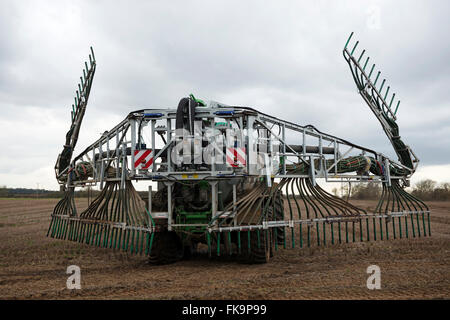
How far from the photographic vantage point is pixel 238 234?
7402mm

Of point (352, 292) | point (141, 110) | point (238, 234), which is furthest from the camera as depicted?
point (141, 110)

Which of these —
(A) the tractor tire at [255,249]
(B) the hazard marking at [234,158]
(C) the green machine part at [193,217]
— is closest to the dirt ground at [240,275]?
(A) the tractor tire at [255,249]

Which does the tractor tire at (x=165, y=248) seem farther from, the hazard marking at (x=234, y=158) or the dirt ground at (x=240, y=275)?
the hazard marking at (x=234, y=158)

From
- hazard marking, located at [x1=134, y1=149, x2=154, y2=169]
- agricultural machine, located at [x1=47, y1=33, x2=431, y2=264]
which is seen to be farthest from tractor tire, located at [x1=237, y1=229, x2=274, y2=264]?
hazard marking, located at [x1=134, y1=149, x2=154, y2=169]

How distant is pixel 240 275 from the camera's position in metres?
6.74

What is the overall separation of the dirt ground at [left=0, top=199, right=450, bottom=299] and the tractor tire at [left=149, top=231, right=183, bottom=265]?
0.25 m

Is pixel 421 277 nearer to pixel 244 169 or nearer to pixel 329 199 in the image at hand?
pixel 329 199

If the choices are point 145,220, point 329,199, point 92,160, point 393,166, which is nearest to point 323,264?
point 329,199

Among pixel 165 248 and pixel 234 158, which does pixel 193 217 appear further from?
pixel 234 158

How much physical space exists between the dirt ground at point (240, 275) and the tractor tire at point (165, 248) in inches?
9.6

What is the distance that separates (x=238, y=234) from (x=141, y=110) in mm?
3185
